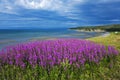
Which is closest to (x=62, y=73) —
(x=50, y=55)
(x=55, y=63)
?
(x=55, y=63)

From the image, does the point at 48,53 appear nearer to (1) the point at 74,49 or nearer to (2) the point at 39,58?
(2) the point at 39,58

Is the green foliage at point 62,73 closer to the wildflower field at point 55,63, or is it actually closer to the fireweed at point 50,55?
→ the wildflower field at point 55,63

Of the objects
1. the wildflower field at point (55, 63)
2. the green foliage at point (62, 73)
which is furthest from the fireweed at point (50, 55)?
the green foliage at point (62, 73)

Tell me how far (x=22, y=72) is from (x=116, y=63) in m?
3.90

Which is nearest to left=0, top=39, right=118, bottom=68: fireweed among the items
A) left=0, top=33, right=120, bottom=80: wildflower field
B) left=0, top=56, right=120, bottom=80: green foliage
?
left=0, top=33, right=120, bottom=80: wildflower field

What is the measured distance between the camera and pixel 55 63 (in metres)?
6.82

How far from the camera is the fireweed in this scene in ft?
22.2

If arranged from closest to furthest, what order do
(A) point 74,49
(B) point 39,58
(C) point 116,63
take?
(B) point 39,58 → (A) point 74,49 → (C) point 116,63

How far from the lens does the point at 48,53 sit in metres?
7.04

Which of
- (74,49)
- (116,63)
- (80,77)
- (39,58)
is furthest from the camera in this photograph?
(116,63)

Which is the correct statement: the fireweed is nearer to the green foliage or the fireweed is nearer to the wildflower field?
the wildflower field

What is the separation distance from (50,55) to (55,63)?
0.32 m

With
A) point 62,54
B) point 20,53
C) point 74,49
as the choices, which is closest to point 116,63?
point 74,49

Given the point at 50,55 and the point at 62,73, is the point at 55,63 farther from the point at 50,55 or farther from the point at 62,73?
the point at 62,73
